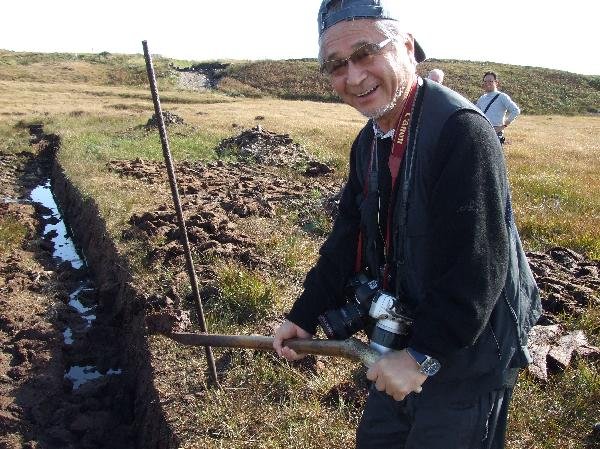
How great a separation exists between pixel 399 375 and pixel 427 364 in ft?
0.33

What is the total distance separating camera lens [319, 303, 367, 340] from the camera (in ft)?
8.40

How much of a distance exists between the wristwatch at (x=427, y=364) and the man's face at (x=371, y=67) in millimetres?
859

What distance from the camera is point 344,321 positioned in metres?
2.58

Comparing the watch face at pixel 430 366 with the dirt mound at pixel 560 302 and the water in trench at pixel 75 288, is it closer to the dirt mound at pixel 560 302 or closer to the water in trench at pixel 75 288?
the dirt mound at pixel 560 302

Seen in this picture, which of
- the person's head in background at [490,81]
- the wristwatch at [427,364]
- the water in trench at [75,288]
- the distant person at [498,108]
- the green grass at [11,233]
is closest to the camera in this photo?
the wristwatch at [427,364]

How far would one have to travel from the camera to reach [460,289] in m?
1.80

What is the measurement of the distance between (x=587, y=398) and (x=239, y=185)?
7777 millimetres

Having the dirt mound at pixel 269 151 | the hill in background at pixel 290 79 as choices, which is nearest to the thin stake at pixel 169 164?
the dirt mound at pixel 269 151

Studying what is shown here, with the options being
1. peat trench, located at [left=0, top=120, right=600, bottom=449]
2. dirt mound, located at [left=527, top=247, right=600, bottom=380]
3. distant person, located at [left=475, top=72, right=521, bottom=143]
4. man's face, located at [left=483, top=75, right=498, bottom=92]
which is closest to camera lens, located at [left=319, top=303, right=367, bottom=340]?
peat trench, located at [left=0, top=120, right=600, bottom=449]

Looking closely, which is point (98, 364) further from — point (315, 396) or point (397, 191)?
point (397, 191)

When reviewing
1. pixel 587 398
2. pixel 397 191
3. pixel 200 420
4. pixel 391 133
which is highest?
pixel 391 133

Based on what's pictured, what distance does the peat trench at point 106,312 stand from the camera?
4734 mm

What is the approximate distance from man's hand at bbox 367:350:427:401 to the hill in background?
44.6 m

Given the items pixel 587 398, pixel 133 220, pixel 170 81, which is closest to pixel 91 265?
pixel 133 220
